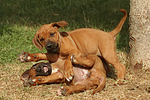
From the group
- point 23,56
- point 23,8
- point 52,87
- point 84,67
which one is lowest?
point 52,87

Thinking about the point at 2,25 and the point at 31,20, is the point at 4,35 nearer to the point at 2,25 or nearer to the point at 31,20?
the point at 2,25

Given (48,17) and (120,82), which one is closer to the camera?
(120,82)

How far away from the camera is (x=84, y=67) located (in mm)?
4758

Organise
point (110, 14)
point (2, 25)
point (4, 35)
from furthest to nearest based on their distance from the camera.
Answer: point (110, 14) < point (2, 25) < point (4, 35)

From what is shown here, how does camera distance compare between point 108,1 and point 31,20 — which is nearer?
point 31,20

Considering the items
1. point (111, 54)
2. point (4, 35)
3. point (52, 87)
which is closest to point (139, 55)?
point (111, 54)

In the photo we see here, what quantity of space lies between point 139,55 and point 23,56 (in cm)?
251

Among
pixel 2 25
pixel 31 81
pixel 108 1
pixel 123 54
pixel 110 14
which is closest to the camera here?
pixel 31 81

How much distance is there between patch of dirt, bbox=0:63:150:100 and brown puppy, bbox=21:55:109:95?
136 mm

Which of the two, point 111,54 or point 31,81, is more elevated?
point 111,54

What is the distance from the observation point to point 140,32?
16.9 ft

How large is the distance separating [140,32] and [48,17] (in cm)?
426

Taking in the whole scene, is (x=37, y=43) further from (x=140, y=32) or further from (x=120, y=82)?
(x=140, y=32)

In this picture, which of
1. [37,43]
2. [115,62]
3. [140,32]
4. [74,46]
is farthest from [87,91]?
[140,32]
